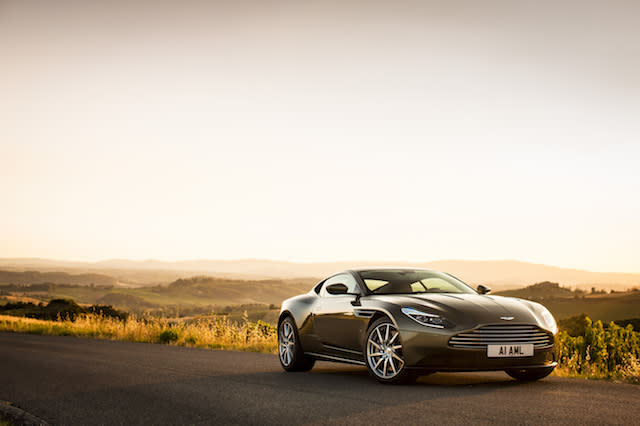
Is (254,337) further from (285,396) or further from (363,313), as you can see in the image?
(285,396)

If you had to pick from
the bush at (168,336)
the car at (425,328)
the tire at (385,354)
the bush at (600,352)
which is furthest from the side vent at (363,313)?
the bush at (168,336)

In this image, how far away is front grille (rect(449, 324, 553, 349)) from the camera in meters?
9.25

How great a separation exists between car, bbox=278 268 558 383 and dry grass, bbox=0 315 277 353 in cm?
655

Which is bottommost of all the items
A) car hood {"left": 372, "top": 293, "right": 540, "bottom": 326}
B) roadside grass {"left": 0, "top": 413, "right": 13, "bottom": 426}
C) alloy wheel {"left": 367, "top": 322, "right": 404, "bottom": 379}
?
roadside grass {"left": 0, "top": 413, "right": 13, "bottom": 426}

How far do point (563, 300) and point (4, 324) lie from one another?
44.3 meters

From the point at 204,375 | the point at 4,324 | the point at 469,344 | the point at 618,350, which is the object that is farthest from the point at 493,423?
the point at 4,324

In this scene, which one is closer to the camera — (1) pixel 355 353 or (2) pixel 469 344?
(2) pixel 469 344

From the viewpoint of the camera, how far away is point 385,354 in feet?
32.1

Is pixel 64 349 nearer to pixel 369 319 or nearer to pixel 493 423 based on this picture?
→ pixel 369 319

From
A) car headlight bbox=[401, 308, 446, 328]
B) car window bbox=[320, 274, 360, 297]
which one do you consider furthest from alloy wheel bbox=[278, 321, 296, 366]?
car headlight bbox=[401, 308, 446, 328]

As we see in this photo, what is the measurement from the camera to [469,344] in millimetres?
9250

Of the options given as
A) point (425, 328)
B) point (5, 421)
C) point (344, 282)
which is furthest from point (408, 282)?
point (5, 421)

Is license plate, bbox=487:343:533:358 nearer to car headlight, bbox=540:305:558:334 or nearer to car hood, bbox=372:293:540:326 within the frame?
car hood, bbox=372:293:540:326

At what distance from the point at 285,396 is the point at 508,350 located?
280 cm
